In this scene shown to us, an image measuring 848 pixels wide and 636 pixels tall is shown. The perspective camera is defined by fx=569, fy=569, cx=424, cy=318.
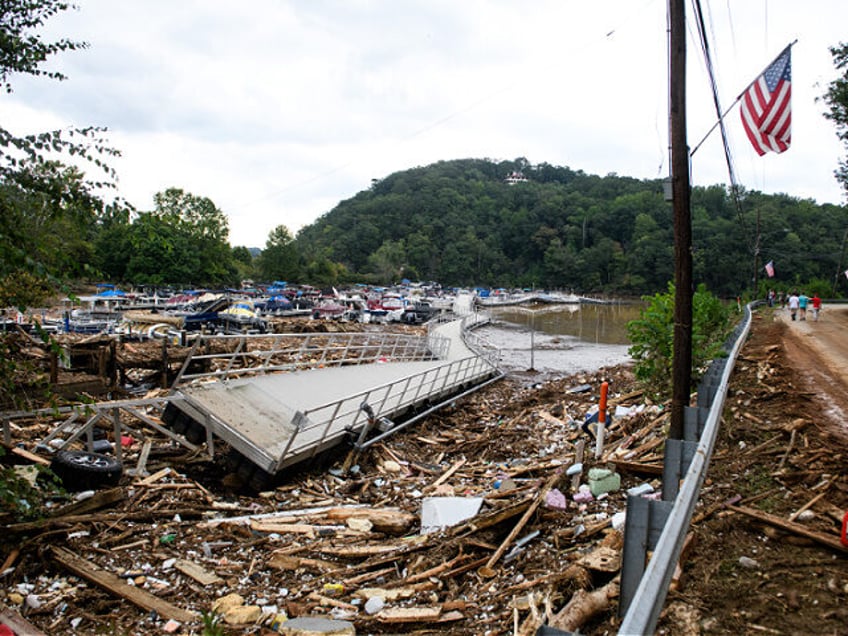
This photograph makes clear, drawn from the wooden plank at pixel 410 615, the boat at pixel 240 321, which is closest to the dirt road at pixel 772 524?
the wooden plank at pixel 410 615

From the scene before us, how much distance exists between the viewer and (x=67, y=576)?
6160 millimetres

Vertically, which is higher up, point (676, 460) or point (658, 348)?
point (658, 348)

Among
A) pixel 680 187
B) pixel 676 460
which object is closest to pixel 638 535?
pixel 676 460

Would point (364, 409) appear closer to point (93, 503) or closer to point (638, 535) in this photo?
point (93, 503)

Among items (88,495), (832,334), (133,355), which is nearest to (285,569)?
(88,495)

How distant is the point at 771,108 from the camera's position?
1061 centimetres

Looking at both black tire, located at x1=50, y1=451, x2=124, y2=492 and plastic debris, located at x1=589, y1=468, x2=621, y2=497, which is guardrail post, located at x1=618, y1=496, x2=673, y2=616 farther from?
black tire, located at x1=50, y1=451, x2=124, y2=492

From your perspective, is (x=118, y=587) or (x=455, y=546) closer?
(x=118, y=587)

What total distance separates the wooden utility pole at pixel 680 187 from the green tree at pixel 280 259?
10412 centimetres

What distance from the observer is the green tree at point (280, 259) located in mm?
108125

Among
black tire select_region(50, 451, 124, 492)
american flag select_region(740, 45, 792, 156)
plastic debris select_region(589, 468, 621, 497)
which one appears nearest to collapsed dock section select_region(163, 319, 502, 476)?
black tire select_region(50, 451, 124, 492)

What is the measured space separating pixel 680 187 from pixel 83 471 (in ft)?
31.5

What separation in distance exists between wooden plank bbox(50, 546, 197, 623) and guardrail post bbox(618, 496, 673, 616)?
163 inches

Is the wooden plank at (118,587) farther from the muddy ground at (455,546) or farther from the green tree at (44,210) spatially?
the green tree at (44,210)
